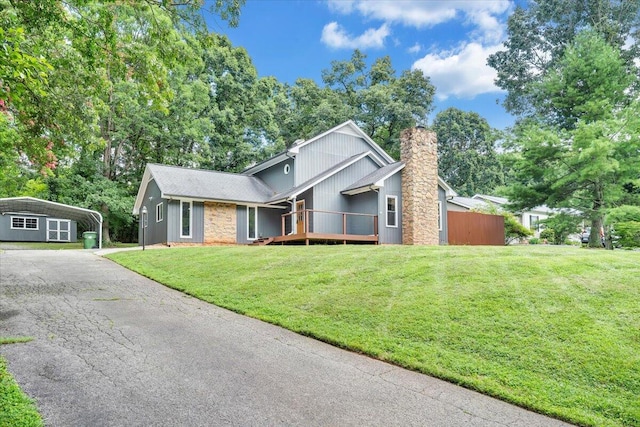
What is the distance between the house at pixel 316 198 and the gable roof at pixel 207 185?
0.16 ft

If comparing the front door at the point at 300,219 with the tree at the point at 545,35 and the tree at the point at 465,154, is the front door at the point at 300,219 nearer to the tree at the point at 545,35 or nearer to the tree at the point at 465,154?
the tree at the point at 545,35

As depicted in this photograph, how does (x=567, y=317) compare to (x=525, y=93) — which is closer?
(x=567, y=317)

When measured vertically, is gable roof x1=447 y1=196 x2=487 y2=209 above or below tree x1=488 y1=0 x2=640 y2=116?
below

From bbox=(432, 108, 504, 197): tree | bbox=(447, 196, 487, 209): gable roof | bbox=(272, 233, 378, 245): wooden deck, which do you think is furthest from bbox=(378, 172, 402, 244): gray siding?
bbox=(432, 108, 504, 197): tree

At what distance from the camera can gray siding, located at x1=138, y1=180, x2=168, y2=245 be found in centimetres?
1986

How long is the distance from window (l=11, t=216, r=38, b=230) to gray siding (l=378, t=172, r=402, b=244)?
2838 cm

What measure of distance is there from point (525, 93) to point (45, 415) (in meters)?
40.4

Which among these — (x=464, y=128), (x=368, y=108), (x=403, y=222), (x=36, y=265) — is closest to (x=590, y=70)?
(x=403, y=222)

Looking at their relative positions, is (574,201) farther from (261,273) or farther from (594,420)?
(594,420)

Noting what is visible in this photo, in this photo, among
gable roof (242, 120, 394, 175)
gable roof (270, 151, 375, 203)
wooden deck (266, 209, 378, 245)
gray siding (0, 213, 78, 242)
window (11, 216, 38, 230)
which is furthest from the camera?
window (11, 216, 38, 230)

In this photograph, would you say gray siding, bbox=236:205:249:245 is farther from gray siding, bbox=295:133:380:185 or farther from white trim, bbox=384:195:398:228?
white trim, bbox=384:195:398:228

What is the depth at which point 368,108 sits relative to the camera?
35.0m

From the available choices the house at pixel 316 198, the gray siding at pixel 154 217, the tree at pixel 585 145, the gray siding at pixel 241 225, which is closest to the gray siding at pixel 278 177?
the house at pixel 316 198

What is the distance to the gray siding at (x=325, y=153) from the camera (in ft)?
68.2
